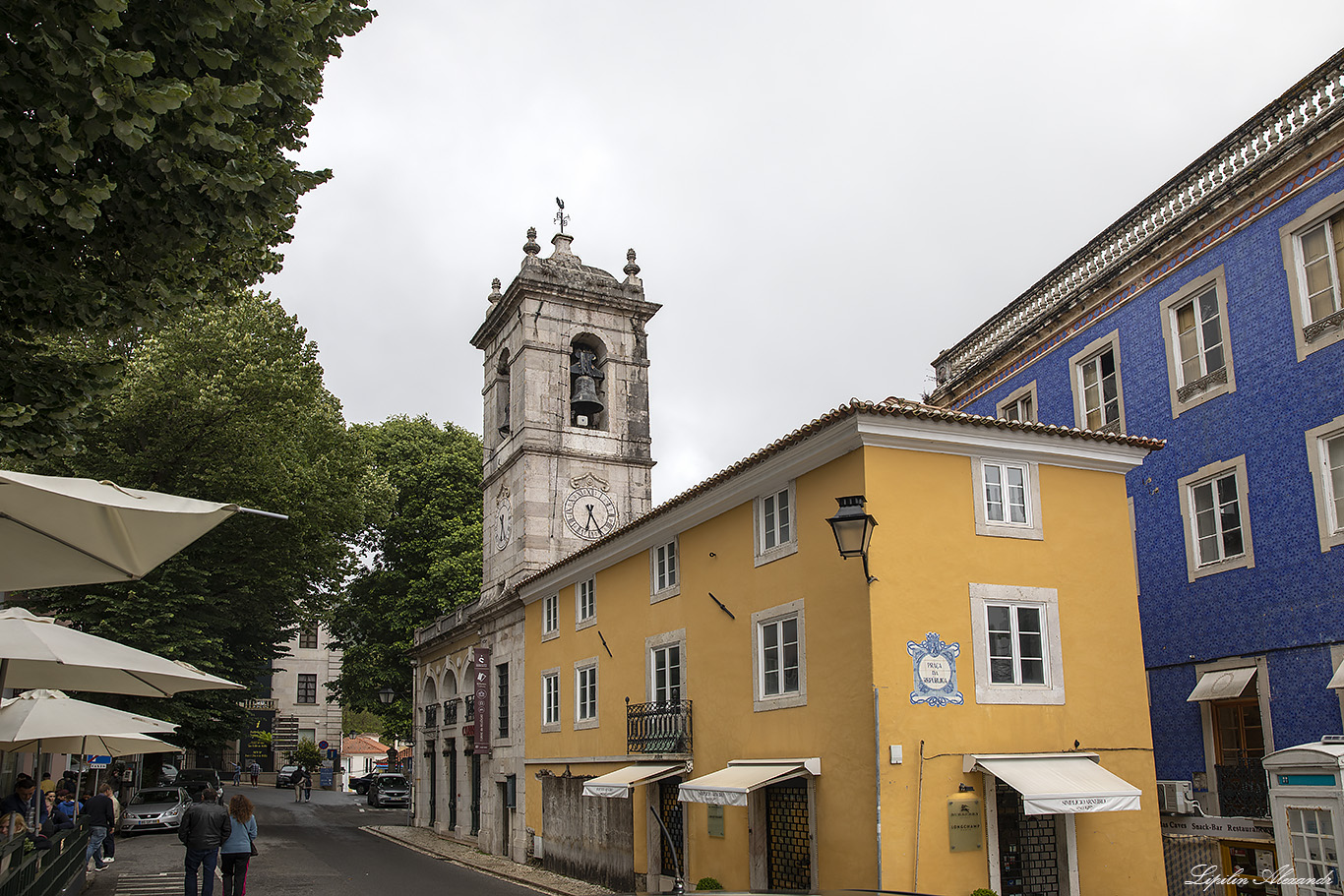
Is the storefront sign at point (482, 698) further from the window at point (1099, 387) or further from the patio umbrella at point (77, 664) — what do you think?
the patio umbrella at point (77, 664)

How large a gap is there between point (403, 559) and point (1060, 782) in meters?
32.1

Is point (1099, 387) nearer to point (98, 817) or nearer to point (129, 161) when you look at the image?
point (129, 161)

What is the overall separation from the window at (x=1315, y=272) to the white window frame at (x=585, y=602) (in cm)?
1345

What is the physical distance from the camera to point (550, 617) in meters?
25.1

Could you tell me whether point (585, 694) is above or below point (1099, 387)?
below

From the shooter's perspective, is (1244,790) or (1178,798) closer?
(1244,790)

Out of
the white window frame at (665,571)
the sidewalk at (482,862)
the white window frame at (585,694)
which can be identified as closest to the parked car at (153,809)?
the sidewalk at (482,862)

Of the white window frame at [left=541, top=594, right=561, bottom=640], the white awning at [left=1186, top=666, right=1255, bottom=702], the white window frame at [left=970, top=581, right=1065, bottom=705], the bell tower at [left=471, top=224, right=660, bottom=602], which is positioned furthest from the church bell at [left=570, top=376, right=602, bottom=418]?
the white awning at [left=1186, top=666, right=1255, bottom=702]

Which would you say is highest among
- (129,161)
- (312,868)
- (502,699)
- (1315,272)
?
(1315,272)

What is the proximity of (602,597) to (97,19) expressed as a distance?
1720 cm

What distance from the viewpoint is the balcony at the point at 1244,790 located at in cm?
1484

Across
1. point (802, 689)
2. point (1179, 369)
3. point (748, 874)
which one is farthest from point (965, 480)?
point (748, 874)

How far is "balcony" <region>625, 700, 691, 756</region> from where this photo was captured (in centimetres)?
1773

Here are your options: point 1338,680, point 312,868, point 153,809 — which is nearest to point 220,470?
point 312,868
